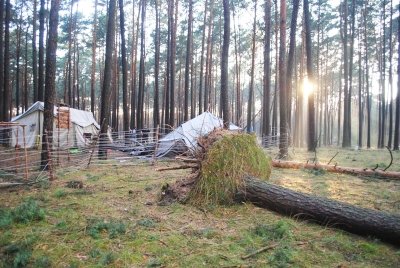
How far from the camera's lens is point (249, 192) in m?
5.61

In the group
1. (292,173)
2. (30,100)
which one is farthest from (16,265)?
(30,100)

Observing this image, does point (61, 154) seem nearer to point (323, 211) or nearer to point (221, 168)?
point (221, 168)

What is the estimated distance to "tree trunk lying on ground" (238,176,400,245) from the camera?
4102 millimetres

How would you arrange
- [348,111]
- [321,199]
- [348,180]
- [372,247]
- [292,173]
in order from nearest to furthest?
[372,247] < [321,199] < [348,180] < [292,173] < [348,111]

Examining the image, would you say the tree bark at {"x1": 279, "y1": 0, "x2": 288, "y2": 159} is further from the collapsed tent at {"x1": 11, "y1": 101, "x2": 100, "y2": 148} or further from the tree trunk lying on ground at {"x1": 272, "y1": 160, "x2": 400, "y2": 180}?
the collapsed tent at {"x1": 11, "y1": 101, "x2": 100, "y2": 148}

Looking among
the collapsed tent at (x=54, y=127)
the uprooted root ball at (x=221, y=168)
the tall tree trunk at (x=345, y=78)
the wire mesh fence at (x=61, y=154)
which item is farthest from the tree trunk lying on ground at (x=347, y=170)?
the tall tree trunk at (x=345, y=78)

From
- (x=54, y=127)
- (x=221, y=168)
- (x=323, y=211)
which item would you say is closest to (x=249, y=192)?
(x=221, y=168)

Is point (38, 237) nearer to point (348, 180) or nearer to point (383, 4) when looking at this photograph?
point (348, 180)

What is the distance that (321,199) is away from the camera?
492cm

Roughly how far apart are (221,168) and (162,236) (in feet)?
6.62

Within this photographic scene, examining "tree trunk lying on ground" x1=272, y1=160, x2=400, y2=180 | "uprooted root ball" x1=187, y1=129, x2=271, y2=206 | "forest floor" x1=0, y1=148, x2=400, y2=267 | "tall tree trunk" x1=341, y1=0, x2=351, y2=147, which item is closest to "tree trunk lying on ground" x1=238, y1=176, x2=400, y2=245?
"forest floor" x1=0, y1=148, x2=400, y2=267

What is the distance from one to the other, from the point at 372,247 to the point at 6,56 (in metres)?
21.2

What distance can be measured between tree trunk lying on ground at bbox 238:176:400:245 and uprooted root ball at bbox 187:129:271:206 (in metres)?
0.25

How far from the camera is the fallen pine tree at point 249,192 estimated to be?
4293mm
